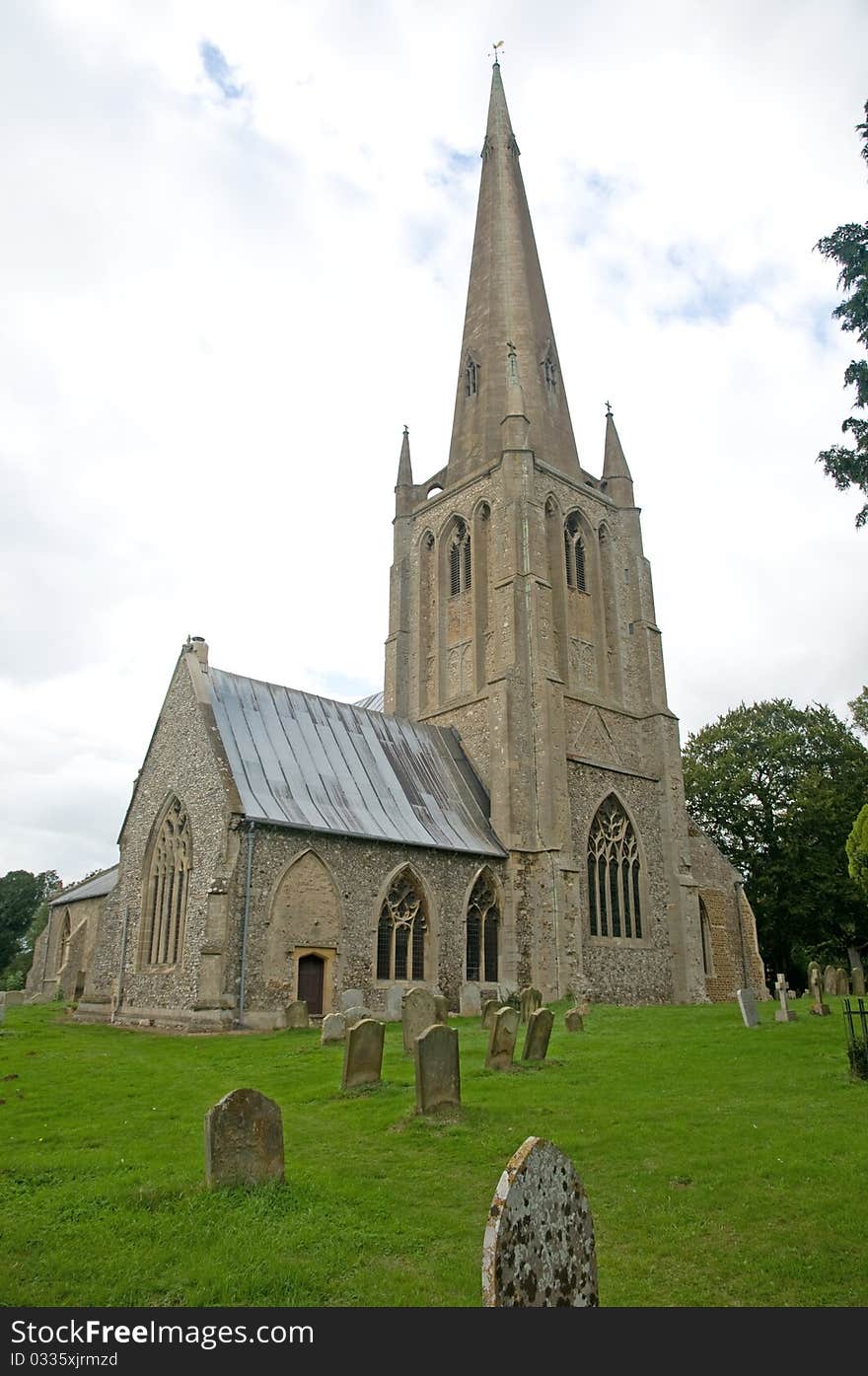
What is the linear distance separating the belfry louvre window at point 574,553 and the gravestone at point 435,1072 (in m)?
22.9

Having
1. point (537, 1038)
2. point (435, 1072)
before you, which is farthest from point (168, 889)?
point (435, 1072)

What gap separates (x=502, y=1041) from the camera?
38.8ft

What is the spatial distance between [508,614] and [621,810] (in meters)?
7.07

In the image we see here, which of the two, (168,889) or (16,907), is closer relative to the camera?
(168,889)

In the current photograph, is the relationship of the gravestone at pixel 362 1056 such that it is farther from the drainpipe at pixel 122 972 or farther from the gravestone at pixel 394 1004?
the drainpipe at pixel 122 972

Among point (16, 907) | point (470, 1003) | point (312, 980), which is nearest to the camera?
point (312, 980)

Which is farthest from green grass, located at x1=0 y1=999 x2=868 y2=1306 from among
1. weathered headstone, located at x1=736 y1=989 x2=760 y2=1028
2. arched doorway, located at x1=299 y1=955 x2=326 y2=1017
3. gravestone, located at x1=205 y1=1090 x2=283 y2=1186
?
arched doorway, located at x1=299 y1=955 x2=326 y2=1017

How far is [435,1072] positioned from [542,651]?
62.4ft

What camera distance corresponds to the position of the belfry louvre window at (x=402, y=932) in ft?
69.4

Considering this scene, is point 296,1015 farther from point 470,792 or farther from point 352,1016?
point 470,792

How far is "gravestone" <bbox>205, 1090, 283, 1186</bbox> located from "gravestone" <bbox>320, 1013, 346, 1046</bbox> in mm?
8310

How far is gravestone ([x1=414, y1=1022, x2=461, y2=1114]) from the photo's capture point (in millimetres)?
8742

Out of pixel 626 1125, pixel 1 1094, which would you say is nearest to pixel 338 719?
pixel 1 1094
